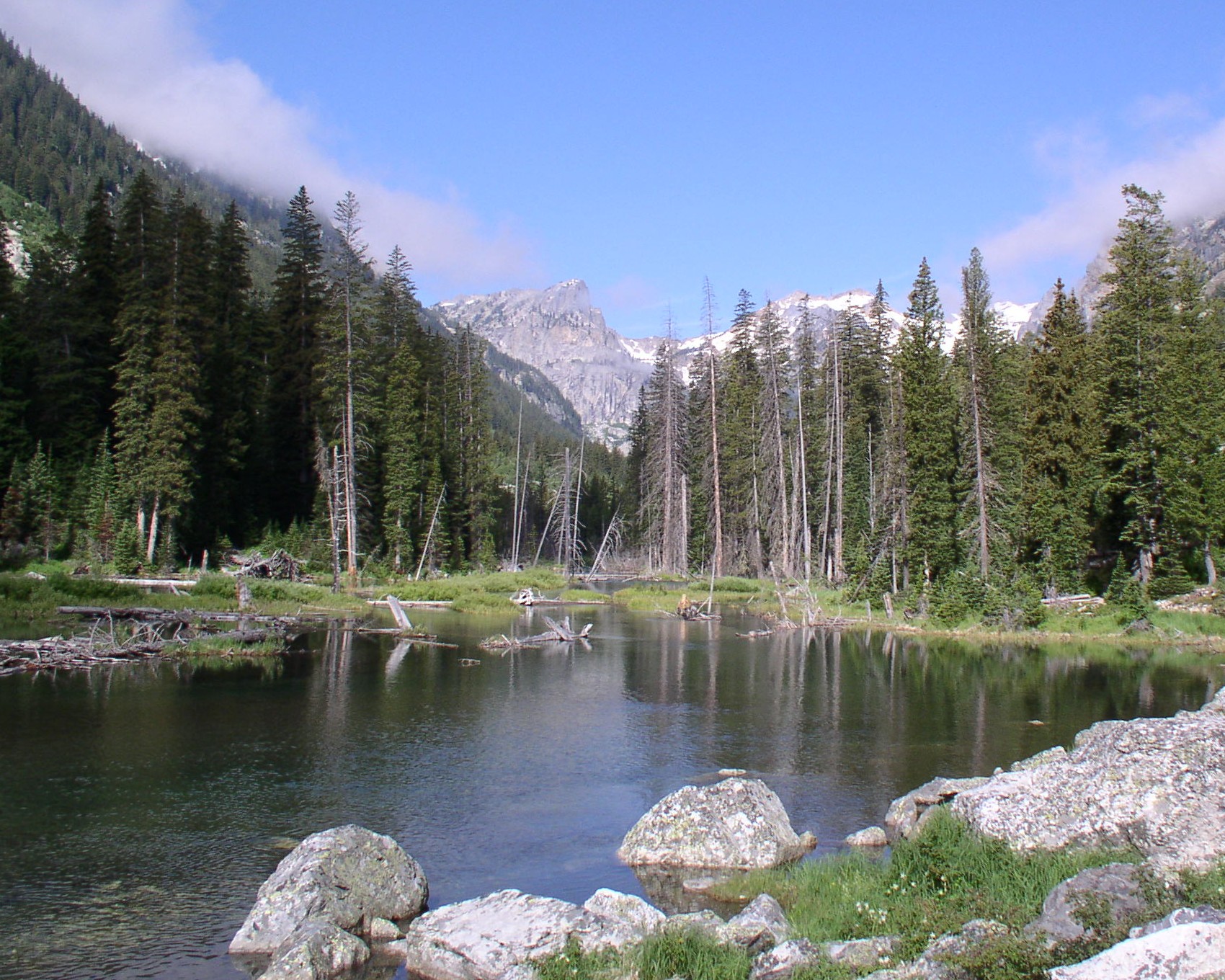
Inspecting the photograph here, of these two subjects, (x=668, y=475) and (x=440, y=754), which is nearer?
(x=440, y=754)

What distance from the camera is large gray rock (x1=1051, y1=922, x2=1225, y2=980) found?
6188 mm

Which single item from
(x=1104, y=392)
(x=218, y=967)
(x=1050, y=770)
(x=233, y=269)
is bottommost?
(x=218, y=967)

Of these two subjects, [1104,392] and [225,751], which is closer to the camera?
[225,751]

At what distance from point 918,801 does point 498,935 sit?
8.46 metres

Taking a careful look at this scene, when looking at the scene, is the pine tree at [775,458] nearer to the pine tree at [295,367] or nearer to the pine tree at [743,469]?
the pine tree at [743,469]

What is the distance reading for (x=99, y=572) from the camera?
1564 inches

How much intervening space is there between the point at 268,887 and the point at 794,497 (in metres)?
56.8

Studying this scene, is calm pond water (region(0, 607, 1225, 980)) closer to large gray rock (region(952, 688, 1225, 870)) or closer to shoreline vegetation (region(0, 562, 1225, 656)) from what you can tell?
large gray rock (region(952, 688, 1225, 870))

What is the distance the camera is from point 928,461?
47.9 m

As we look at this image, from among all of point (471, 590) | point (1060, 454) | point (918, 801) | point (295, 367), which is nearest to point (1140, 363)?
point (1060, 454)

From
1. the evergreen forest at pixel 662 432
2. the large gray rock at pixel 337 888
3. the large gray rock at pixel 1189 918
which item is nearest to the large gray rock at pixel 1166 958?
the large gray rock at pixel 1189 918

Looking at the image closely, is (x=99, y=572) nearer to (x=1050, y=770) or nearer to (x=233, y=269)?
(x=233, y=269)

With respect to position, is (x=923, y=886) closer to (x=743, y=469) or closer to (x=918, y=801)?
(x=918, y=801)

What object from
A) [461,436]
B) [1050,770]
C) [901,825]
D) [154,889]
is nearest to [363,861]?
[154,889]
